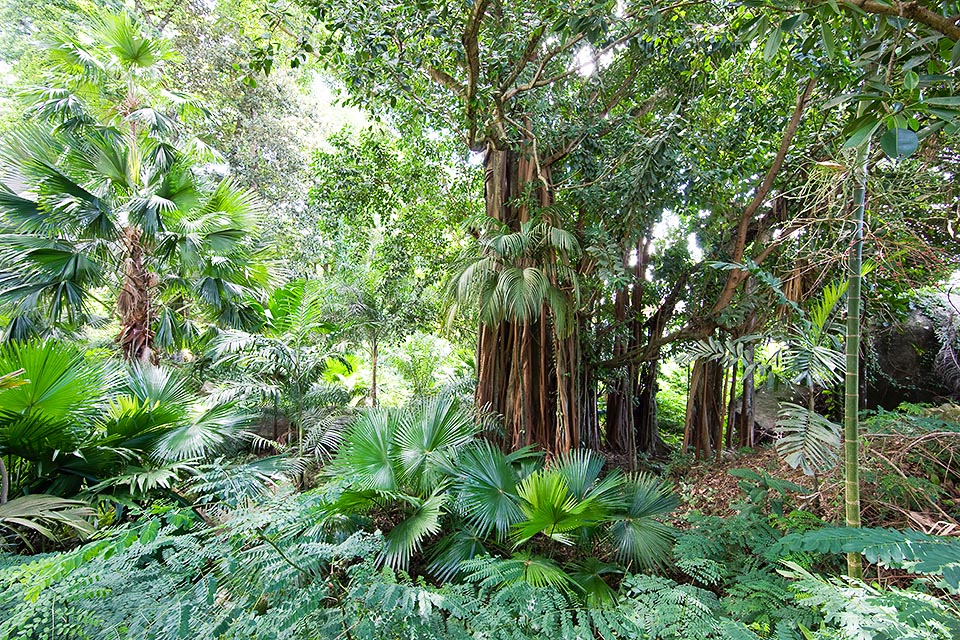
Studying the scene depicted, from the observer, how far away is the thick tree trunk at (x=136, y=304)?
3.39 meters

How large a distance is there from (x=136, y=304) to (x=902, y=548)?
14.6 feet

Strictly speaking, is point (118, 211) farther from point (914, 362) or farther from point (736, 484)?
point (914, 362)

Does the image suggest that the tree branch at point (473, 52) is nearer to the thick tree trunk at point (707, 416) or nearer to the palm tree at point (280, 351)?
the palm tree at point (280, 351)

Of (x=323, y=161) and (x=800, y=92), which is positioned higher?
(x=323, y=161)

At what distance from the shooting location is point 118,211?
10.4 feet

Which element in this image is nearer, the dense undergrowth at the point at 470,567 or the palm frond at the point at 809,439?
the dense undergrowth at the point at 470,567

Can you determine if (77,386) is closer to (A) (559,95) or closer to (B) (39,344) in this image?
(B) (39,344)

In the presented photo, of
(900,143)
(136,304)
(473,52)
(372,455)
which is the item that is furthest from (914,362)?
(136,304)

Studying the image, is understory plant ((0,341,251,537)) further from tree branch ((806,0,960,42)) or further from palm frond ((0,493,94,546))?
tree branch ((806,0,960,42))

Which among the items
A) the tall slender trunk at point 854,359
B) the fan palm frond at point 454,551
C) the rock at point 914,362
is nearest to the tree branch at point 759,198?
the tall slender trunk at point 854,359

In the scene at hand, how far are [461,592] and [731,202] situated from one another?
10.3ft

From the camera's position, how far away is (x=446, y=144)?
4133 millimetres

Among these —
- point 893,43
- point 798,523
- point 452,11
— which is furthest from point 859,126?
point 452,11

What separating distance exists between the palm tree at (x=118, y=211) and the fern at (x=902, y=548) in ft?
12.7
